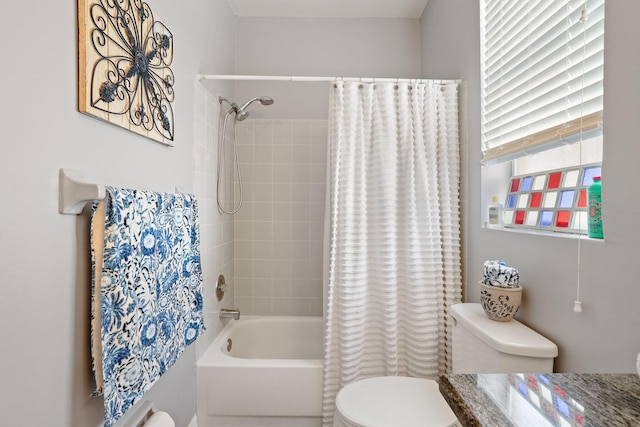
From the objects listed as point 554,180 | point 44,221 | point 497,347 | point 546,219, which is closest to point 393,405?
point 497,347

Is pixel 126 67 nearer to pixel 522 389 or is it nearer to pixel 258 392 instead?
pixel 522 389

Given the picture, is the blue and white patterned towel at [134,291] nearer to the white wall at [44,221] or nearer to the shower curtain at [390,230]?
the white wall at [44,221]

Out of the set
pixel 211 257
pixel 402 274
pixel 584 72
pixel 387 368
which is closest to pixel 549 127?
pixel 584 72

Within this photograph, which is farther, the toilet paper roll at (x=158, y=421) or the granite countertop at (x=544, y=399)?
the toilet paper roll at (x=158, y=421)

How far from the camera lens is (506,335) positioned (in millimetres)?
1194

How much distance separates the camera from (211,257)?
2.05 m

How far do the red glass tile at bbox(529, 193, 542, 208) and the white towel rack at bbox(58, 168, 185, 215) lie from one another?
58.3 inches

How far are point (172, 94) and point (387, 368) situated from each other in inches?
63.7

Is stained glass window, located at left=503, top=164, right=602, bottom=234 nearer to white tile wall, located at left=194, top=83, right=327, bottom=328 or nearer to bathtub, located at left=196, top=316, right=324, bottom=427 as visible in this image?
bathtub, located at left=196, top=316, right=324, bottom=427

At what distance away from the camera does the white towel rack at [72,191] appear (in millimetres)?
875

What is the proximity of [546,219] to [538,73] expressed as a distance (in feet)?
1.73

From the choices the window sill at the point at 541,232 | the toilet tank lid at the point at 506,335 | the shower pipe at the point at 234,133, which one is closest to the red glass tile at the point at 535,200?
the window sill at the point at 541,232

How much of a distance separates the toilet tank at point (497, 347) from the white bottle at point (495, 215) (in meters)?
0.39

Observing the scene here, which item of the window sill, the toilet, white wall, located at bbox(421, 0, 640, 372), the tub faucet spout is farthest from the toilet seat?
the tub faucet spout
